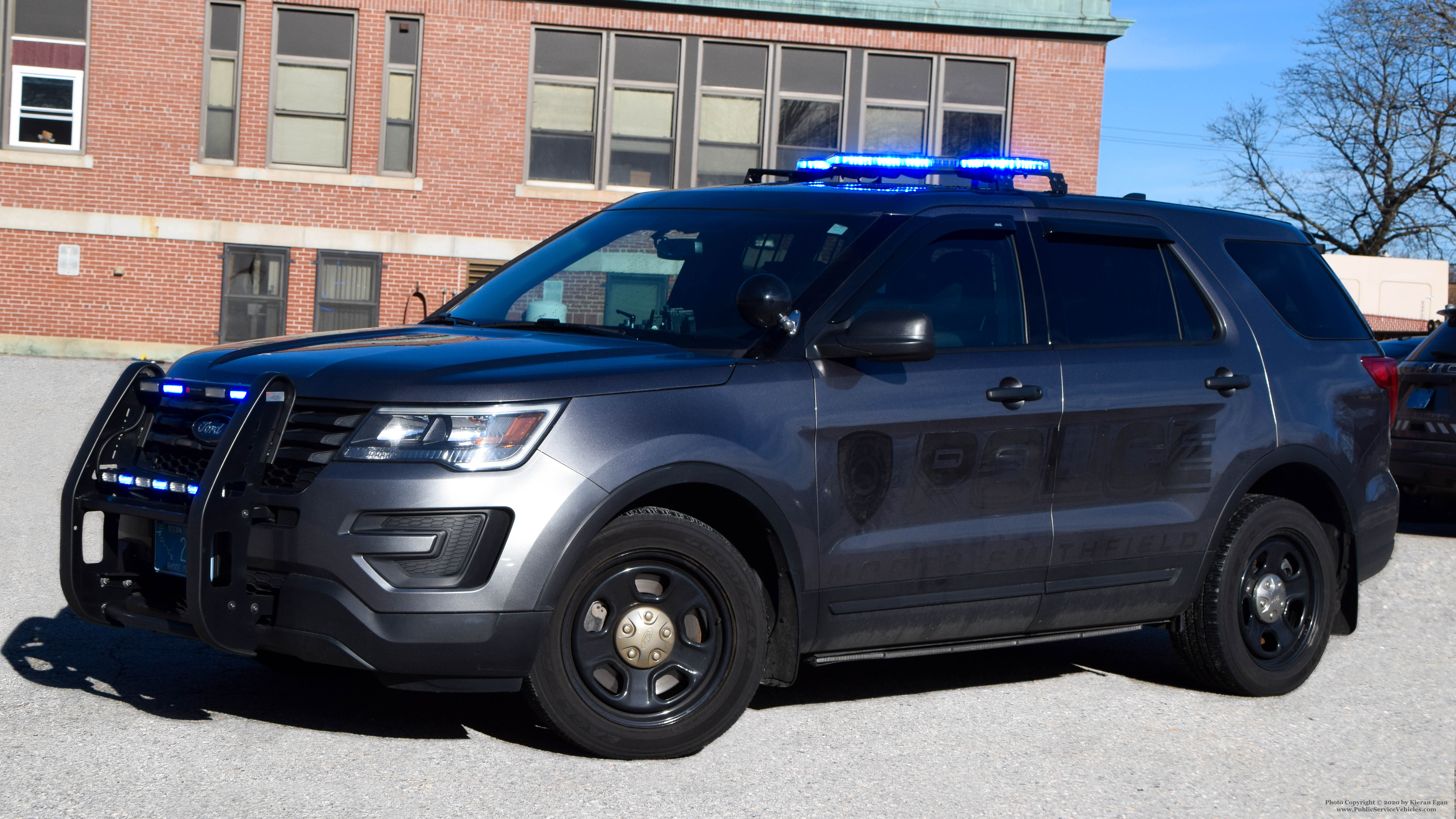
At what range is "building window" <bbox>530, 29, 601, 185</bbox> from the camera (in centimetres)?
2461

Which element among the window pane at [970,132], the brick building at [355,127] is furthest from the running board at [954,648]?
the window pane at [970,132]

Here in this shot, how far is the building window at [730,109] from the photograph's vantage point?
2512cm

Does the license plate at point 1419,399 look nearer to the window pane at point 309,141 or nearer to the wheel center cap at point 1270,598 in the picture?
the wheel center cap at point 1270,598

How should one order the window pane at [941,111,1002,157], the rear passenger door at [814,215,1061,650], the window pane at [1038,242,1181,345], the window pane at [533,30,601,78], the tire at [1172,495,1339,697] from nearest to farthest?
the rear passenger door at [814,215,1061,650] < the window pane at [1038,242,1181,345] < the tire at [1172,495,1339,697] < the window pane at [533,30,601,78] < the window pane at [941,111,1002,157]

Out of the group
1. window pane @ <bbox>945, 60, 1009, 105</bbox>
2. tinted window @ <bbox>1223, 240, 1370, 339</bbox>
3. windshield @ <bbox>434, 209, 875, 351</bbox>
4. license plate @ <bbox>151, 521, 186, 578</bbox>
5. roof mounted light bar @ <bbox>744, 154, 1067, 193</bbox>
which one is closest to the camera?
license plate @ <bbox>151, 521, 186, 578</bbox>

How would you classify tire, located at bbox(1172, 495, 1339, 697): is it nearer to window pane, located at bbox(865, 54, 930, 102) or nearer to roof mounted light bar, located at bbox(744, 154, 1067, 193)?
roof mounted light bar, located at bbox(744, 154, 1067, 193)

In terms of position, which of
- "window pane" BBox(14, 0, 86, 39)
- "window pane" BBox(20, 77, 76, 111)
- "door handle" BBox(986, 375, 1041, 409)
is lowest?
"door handle" BBox(986, 375, 1041, 409)

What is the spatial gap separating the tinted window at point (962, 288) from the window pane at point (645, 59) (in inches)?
799

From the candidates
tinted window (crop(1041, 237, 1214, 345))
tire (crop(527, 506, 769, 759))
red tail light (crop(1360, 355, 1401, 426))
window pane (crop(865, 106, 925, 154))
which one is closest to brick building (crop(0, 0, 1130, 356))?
window pane (crop(865, 106, 925, 154))

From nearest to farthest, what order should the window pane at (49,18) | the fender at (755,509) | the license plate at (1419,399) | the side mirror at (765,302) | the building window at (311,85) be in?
the fender at (755,509), the side mirror at (765,302), the license plate at (1419,399), the window pane at (49,18), the building window at (311,85)

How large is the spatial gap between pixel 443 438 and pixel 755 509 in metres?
1.04

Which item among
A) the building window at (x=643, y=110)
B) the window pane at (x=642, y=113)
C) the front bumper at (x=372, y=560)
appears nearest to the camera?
the front bumper at (x=372, y=560)

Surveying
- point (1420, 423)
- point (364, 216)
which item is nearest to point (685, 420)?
point (1420, 423)

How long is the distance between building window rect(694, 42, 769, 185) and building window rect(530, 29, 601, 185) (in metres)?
1.84
